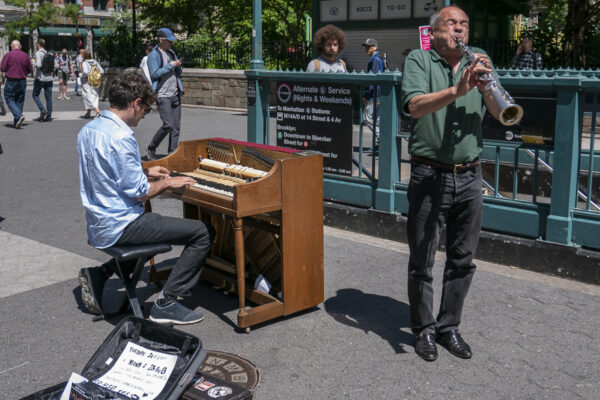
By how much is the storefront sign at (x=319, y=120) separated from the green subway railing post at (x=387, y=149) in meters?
0.38

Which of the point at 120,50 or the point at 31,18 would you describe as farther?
the point at 31,18

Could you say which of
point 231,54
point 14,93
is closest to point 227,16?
point 231,54

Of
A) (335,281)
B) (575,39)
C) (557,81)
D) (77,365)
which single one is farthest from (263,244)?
(575,39)

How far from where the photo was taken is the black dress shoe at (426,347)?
413 cm

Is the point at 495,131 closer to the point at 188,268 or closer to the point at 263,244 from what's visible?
the point at 263,244

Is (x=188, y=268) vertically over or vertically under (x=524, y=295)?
over

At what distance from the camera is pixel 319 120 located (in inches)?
282

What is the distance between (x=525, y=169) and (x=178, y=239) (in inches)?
145

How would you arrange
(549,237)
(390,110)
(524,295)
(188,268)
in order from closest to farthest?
(188,268), (524,295), (549,237), (390,110)

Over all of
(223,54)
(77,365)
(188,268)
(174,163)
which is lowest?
(77,365)

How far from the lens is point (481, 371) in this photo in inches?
158

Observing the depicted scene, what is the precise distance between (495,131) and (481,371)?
253 centimetres

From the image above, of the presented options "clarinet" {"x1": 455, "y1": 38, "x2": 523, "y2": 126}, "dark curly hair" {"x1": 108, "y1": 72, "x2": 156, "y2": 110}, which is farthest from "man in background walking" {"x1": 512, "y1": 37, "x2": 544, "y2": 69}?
"clarinet" {"x1": 455, "y1": 38, "x2": 523, "y2": 126}

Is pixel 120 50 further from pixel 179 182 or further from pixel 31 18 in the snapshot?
pixel 31 18
